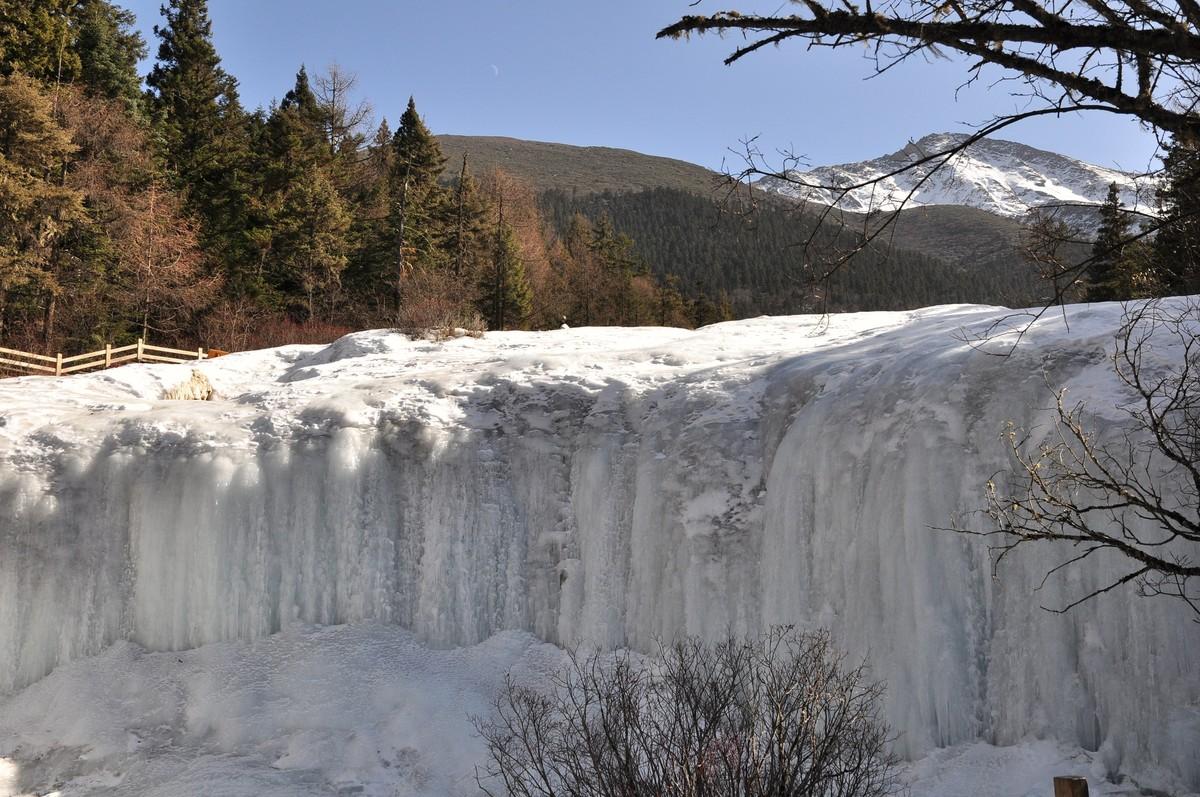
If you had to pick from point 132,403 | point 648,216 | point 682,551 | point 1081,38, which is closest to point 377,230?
point 132,403

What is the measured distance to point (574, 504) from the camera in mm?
10797

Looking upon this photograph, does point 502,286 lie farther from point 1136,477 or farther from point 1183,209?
point 1183,209

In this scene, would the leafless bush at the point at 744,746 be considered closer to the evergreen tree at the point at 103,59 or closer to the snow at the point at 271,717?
the snow at the point at 271,717

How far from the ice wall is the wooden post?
134 inches

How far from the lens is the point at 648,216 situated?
102062mm

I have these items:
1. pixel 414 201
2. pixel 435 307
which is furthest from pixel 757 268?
pixel 435 307

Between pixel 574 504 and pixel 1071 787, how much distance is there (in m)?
6.97

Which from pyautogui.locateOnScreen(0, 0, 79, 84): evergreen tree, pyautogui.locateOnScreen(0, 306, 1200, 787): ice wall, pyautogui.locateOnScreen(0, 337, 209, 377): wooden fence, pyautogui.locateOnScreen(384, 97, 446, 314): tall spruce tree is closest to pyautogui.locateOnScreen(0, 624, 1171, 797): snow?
pyautogui.locateOnScreen(0, 306, 1200, 787): ice wall

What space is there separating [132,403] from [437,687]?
6320mm

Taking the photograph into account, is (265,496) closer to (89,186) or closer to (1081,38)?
(1081,38)

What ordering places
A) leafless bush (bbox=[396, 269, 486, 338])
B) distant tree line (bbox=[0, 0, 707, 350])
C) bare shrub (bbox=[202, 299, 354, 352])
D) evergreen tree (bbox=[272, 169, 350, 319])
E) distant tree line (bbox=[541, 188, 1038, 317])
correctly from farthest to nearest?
distant tree line (bbox=[541, 188, 1038, 317]), evergreen tree (bbox=[272, 169, 350, 319]), bare shrub (bbox=[202, 299, 354, 352]), distant tree line (bbox=[0, 0, 707, 350]), leafless bush (bbox=[396, 269, 486, 338])

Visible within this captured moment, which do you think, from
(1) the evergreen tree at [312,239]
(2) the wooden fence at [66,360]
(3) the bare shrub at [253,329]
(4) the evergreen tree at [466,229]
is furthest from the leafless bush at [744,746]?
(4) the evergreen tree at [466,229]

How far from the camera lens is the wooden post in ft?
14.3

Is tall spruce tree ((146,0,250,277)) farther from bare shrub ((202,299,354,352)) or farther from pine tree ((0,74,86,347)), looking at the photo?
pine tree ((0,74,86,347))
